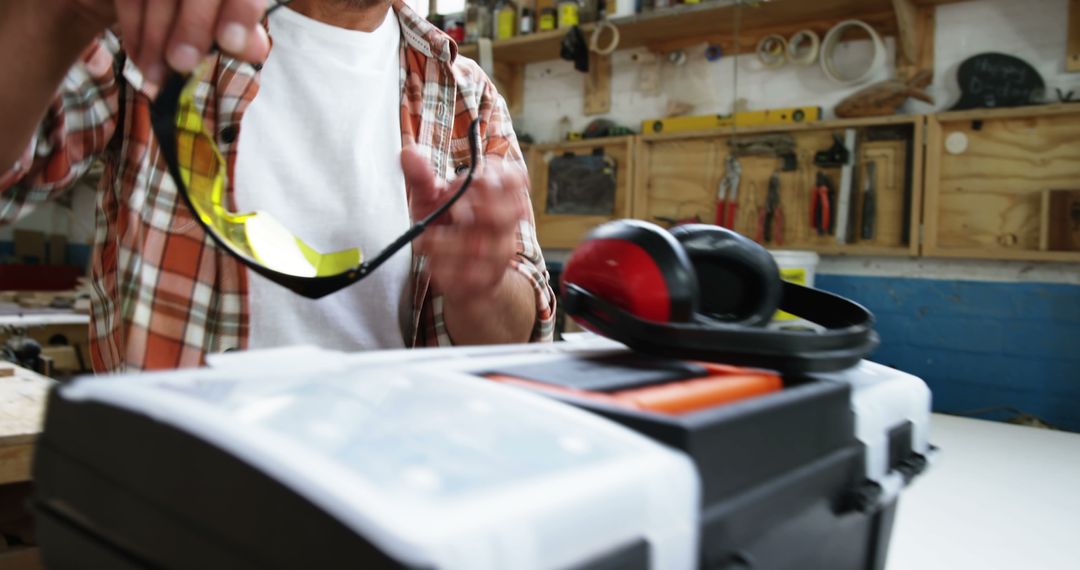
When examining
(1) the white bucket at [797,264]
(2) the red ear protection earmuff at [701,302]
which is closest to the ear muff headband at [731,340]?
(2) the red ear protection earmuff at [701,302]

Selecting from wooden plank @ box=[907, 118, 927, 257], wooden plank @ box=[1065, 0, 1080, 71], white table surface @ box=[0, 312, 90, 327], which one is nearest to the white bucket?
wooden plank @ box=[907, 118, 927, 257]

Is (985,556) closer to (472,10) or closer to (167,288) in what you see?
(167,288)

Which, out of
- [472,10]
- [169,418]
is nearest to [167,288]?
[169,418]

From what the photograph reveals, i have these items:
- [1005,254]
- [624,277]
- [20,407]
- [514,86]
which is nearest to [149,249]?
[624,277]

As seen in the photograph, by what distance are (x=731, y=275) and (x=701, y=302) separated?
26mm

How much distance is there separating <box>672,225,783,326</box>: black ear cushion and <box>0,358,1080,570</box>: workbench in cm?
58

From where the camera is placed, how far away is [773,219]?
2541 mm

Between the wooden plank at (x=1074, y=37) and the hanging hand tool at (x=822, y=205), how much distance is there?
2.41 feet

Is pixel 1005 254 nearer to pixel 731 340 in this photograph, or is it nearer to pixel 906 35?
pixel 906 35

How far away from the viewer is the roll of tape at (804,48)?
252 cm

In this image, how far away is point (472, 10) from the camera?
3170mm

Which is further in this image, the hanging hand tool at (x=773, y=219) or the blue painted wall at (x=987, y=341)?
the hanging hand tool at (x=773, y=219)

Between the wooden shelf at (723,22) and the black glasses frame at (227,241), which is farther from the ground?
the wooden shelf at (723,22)

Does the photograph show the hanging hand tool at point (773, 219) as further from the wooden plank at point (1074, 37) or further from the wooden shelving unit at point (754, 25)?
the wooden plank at point (1074, 37)
